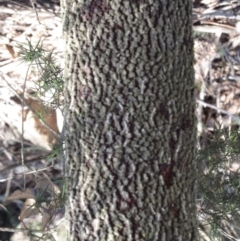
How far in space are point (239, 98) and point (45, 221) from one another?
1957mm

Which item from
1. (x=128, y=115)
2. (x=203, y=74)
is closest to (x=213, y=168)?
(x=128, y=115)

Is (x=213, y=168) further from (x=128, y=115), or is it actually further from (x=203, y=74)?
(x=203, y=74)

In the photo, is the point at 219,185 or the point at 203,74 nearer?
the point at 219,185

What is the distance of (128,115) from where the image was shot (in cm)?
166

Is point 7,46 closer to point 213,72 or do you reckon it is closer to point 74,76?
point 213,72

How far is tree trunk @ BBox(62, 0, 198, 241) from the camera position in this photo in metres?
1.65

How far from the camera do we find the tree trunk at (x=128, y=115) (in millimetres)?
1650

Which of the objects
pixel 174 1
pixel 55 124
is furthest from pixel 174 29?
pixel 55 124

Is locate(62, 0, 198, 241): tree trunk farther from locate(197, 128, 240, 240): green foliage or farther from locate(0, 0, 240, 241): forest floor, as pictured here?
locate(0, 0, 240, 241): forest floor

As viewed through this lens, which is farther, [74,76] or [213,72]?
[213,72]

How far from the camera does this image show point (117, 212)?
1.69m

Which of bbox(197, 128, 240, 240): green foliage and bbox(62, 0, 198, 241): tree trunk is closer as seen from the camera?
bbox(62, 0, 198, 241): tree trunk

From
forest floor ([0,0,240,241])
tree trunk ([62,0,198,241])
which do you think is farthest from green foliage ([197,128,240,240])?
forest floor ([0,0,240,241])

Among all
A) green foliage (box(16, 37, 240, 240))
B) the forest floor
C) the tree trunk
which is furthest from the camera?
the forest floor
